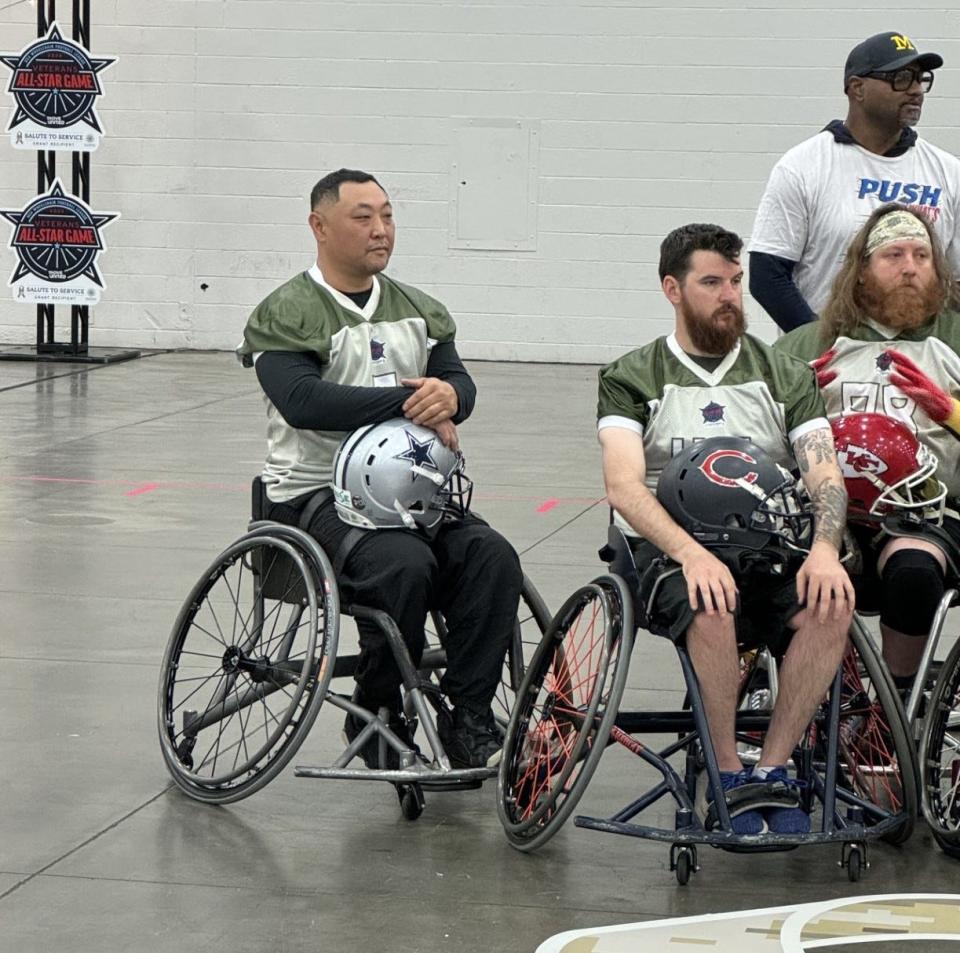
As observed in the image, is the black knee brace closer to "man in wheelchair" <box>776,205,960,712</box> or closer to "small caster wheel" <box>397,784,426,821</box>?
"man in wheelchair" <box>776,205,960,712</box>

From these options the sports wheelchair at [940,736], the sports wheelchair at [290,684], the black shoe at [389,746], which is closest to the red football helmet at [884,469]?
the sports wheelchair at [940,736]

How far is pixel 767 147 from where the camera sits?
14.0 metres

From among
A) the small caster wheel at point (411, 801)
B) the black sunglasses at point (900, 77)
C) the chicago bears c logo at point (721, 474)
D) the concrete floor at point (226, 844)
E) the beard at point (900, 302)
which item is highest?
the black sunglasses at point (900, 77)

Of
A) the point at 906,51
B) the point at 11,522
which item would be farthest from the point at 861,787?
the point at 11,522

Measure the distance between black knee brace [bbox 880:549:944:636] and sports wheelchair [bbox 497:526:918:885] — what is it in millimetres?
153

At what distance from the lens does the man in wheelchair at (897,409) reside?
4109mm

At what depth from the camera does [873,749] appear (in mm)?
4105

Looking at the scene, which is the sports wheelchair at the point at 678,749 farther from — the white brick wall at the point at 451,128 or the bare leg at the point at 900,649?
the white brick wall at the point at 451,128

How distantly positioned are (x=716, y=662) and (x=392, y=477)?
2.80 ft

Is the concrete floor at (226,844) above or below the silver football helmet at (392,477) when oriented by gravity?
below

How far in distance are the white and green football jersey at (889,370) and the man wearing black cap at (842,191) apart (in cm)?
56

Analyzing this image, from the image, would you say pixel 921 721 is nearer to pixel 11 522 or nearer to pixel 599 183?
pixel 11 522

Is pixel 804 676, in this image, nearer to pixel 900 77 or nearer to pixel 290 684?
pixel 290 684

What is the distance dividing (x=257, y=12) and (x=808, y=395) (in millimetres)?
11229
